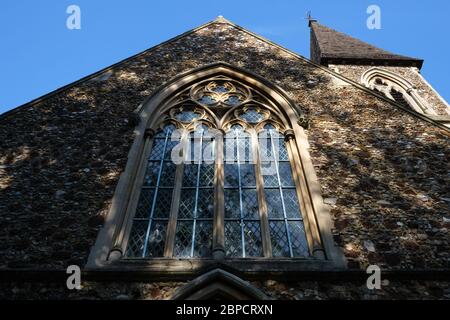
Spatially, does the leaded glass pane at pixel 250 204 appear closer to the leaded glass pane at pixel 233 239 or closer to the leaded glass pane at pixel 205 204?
the leaded glass pane at pixel 233 239

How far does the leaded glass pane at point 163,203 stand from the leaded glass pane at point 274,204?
4.10ft

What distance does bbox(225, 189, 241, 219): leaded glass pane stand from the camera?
5.65 meters

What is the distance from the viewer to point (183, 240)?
5.31 m

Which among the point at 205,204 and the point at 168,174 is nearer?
the point at 205,204

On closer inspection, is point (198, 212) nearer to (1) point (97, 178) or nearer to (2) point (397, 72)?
(1) point (97, 178)

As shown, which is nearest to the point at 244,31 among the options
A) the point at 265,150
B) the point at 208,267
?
the point at 265,150

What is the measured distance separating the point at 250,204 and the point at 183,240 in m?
1.02

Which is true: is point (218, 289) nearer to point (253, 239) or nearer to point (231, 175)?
point (253, 239)

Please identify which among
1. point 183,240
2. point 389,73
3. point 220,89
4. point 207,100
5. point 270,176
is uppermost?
point 389,73

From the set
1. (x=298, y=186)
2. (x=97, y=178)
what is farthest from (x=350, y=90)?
(x=97, y=178)

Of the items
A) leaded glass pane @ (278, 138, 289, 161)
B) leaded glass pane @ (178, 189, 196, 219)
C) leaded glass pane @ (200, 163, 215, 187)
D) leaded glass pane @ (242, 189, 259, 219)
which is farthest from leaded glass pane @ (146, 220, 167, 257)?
leaded glass pane @ (278, 138, 289, 161)

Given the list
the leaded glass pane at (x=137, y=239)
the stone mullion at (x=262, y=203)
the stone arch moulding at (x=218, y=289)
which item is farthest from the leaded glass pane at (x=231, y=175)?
the stone arch moulding at (x=218, y=289)
